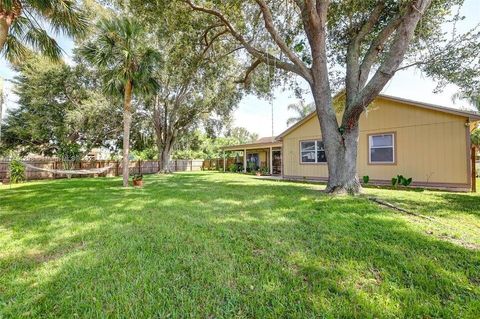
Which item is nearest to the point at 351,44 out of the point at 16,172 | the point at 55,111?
the point at 16,172

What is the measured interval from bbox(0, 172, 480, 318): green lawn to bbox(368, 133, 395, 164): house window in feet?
18.6

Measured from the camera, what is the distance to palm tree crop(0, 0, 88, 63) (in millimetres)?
4656

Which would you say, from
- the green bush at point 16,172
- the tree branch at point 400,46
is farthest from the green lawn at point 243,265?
the green bush at point 16,172

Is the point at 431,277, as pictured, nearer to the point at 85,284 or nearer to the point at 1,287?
the point at 85,284

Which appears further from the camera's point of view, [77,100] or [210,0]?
[77,100]

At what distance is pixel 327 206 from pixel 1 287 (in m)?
A: 5.09

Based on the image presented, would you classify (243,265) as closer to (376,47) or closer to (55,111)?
(376,47)

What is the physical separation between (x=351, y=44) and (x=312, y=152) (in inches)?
239

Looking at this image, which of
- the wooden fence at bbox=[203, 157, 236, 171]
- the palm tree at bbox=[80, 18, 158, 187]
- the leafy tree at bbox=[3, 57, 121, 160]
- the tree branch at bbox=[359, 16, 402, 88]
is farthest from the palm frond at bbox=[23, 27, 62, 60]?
the wooden fence at bbox=[203, 157, 236, 171]

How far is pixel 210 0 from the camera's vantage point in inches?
305

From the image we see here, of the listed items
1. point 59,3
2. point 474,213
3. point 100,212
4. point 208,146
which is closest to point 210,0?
point 59,3

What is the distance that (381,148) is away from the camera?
10.1 meters

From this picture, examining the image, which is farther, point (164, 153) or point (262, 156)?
point (262, 156)

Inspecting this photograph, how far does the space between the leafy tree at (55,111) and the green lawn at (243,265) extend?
13531mm
